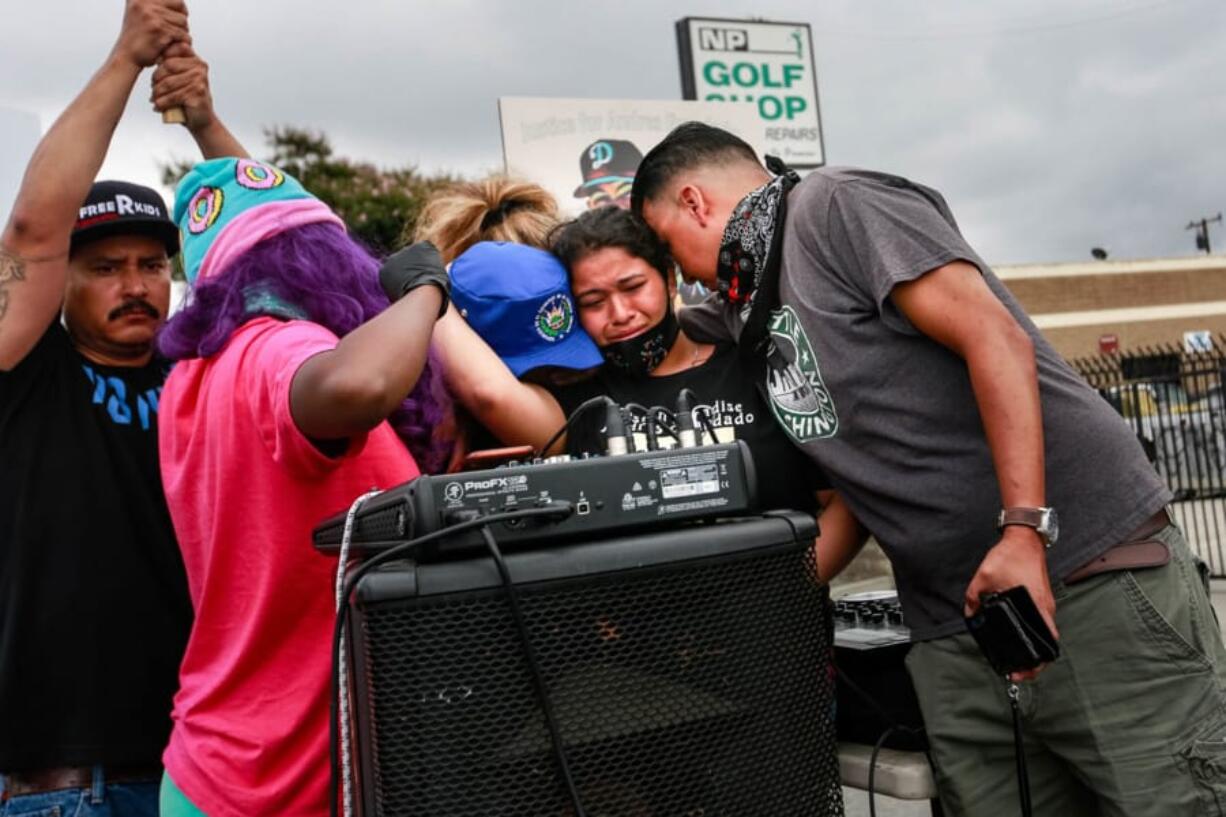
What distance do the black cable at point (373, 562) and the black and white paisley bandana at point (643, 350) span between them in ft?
3.44

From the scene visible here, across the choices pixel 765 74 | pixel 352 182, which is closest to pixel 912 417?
pixel 765 74

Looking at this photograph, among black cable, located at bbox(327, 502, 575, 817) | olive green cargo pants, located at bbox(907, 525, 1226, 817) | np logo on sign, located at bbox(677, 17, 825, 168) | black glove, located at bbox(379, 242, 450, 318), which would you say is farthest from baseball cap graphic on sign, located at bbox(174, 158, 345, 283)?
np logo on sign, located at bbox(677, 17, 825, 168)

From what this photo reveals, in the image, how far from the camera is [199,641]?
→ 60.1 inches

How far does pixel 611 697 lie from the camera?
111 centimetres

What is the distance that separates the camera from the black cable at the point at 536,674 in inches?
41.8

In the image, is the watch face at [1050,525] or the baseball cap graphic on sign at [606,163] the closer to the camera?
the watch face at [1050,525]

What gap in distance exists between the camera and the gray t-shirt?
1749 mm

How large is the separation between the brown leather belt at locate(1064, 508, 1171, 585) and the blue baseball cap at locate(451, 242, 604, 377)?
0.97 m

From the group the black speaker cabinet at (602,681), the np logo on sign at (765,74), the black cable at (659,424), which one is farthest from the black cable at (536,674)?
the np logo on sign at (765,74)

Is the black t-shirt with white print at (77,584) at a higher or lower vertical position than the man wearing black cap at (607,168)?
lower

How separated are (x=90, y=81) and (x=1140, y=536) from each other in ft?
6.51

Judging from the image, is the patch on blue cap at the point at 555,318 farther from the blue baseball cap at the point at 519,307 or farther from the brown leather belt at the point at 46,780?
the brown leather belt at the point at 46,780

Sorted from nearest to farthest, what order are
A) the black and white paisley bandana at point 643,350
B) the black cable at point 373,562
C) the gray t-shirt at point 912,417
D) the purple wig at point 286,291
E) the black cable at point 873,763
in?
the black cable at point 373,562 → the purple wig at point 286,291 → the black cable at point 873,763 → the gray t-shirt at point 912,417 → the black and white paisley bandana at point 643,350

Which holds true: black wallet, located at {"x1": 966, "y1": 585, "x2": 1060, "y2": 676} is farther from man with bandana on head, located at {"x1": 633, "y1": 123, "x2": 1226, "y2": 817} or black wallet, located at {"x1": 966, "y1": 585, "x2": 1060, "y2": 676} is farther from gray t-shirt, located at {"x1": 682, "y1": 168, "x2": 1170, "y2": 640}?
gray t-shirt, located at {"x1": 682, "y1": 168, "x2": 1170, "y2": 640}
